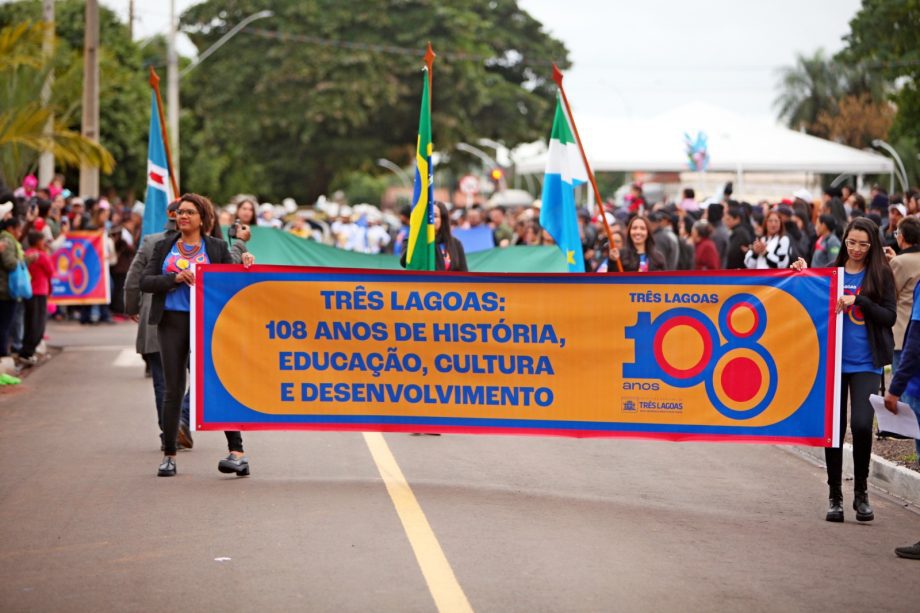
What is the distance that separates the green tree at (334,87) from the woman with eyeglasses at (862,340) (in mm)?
48131

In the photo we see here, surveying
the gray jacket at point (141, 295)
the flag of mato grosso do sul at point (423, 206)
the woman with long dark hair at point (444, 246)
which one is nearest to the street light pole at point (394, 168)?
the woman with long dark hair at point (444, 246)

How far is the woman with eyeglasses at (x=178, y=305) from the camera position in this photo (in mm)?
9656

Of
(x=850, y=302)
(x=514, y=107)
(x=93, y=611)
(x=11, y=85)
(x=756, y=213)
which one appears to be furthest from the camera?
(x=514, y=107)

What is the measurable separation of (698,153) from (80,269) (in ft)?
46.9

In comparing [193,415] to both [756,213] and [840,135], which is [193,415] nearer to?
[756,213]

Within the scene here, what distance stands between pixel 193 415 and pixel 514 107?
2068 inches

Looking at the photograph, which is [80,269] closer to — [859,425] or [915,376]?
[859,425]

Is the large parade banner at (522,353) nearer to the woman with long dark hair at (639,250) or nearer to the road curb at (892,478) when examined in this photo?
the road curb at (892,478)

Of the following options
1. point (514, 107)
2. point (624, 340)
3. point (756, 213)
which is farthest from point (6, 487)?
point (514, 107)

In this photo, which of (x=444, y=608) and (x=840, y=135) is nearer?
(x=444, y=608)

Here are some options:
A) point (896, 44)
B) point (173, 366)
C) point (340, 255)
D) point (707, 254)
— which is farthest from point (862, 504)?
point (896, 44)

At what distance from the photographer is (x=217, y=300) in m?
9.62

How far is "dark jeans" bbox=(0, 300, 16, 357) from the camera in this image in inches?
628

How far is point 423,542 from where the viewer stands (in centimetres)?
766
